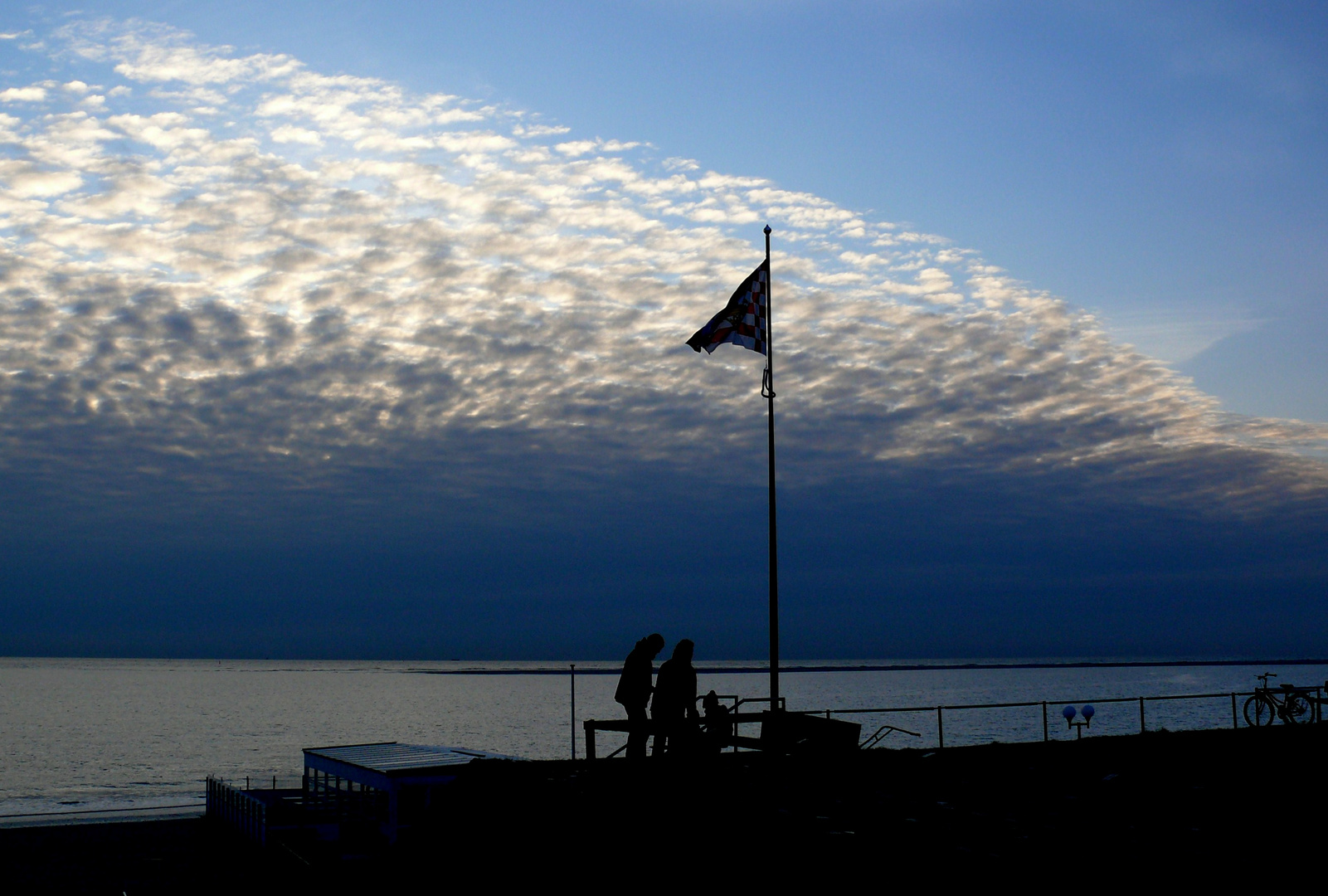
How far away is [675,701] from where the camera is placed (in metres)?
15.1

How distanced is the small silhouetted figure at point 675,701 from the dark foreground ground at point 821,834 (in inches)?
14.1

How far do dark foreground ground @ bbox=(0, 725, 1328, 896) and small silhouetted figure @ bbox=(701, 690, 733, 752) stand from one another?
1.72 ft

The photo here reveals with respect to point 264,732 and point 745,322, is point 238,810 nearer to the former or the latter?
point 745,322

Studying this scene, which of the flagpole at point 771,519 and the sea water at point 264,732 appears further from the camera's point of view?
the sea water at point 264,732

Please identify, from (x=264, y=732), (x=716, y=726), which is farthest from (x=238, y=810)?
(x=264, y=732)

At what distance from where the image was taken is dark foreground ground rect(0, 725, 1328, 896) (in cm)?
1170

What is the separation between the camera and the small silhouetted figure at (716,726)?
17078 mm

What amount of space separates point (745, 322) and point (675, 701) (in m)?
10.4

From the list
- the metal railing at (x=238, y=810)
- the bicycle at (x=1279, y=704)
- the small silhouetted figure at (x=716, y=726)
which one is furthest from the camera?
the bicycle at (x=1279, y=704)

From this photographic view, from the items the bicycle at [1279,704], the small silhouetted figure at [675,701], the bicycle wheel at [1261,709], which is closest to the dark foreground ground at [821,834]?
the small silhouetted figure at [675,701]

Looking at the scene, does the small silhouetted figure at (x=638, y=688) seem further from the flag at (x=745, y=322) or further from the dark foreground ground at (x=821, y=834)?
the flag at (x=745, y=322)

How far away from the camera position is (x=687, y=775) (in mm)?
14758

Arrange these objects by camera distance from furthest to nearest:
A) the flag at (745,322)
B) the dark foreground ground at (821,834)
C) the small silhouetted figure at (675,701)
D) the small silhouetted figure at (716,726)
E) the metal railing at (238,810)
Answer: the flag at (745,322) < the metal railing at (238,810) < the small silhouetted figure at (716,726) < the small silhouetted figure at (675,701) < the dark foreground ground at (821,834)

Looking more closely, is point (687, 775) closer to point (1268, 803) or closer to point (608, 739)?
point (1268, 803)
